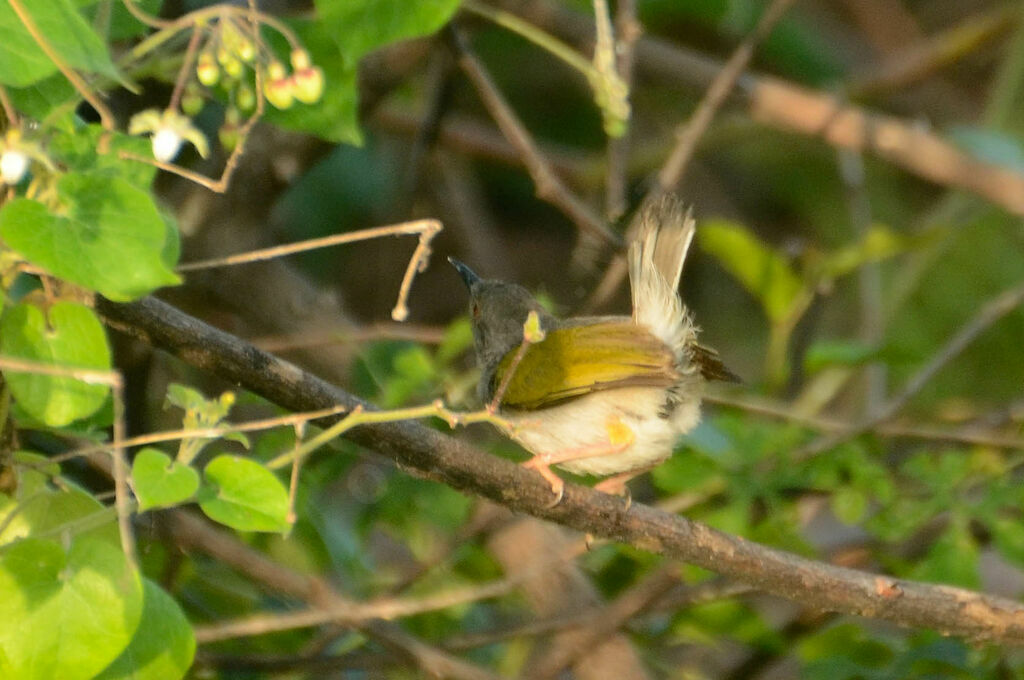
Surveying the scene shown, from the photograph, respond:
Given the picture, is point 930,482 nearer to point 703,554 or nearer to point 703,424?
point 703,424

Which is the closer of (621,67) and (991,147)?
(621,67)

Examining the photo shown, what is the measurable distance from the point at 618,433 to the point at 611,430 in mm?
17

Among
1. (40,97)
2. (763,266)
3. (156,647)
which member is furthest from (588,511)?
(763,266)

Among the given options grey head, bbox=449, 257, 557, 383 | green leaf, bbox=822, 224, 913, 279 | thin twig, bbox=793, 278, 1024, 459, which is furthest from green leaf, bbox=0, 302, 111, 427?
green leaf, bbox=822, 224, 913, 279

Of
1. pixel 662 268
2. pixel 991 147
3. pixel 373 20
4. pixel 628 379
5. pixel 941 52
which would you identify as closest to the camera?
pixel 373 20

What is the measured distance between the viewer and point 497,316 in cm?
303

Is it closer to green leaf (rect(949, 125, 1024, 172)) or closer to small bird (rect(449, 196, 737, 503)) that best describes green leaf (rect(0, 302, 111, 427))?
small bird (rect(449, 196, 737, 503))

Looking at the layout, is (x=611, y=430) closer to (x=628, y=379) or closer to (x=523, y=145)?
(x=628, y=379)

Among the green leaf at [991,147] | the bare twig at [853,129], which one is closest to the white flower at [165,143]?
the bare twig at [853,129]

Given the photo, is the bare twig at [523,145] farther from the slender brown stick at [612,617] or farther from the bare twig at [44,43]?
the bare twig at [44,43]

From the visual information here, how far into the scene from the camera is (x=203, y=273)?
A: 10.1 feet

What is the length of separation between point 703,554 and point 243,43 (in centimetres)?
110

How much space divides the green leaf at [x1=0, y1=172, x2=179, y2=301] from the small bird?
4.09 feet

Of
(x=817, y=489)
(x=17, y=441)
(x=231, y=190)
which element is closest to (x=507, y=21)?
(x=231, y=190)
